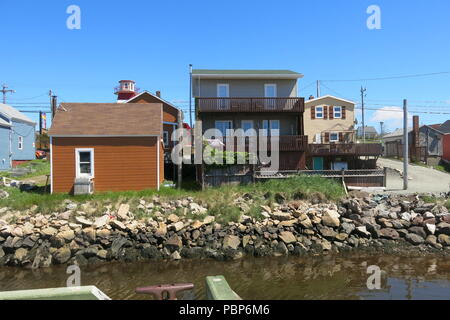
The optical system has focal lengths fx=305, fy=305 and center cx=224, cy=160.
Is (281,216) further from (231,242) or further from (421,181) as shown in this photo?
(421,181)

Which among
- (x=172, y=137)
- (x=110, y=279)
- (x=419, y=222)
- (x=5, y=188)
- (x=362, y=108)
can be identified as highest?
(x=362, y=108)

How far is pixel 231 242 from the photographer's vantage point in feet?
42.7

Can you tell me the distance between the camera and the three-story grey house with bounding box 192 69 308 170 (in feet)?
76.3

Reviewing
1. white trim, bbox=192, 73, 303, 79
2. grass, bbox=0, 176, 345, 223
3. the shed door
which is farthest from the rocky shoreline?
white trim, bbox=192, 73, 303, 79

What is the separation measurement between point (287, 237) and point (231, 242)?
253 centimetres

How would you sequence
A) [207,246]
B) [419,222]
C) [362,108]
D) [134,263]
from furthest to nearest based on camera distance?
[362,108] → [419,222] → [207,246] → [134,263]

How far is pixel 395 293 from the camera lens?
9266 mm

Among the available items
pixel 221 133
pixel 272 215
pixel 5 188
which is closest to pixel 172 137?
pixel 221 133

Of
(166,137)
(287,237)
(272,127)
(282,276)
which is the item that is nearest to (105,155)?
(166,137)

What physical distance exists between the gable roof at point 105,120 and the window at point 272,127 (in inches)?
357

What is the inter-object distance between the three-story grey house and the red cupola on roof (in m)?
20.9

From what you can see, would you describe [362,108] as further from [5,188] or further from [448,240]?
[5,188]

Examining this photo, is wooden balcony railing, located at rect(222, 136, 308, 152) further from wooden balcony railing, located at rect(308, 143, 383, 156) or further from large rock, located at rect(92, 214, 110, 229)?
large rock, located at rect(92, 214, 110, 229)

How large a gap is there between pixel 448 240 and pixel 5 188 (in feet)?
77.3
